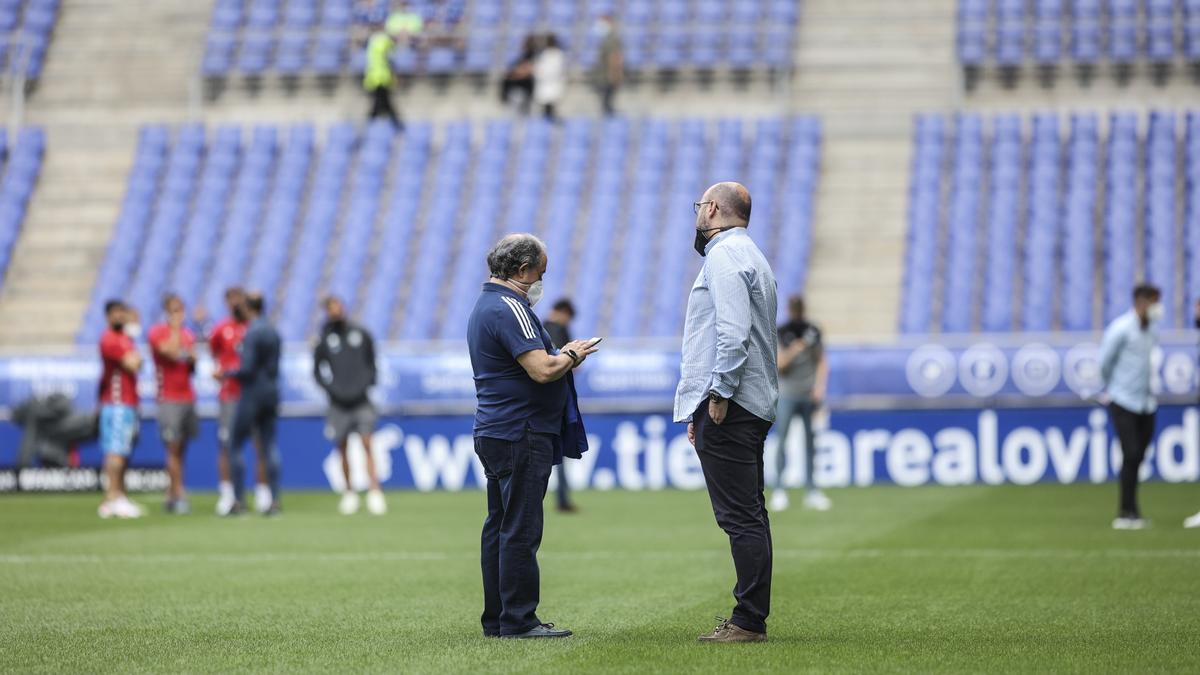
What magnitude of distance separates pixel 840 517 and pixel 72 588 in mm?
7886

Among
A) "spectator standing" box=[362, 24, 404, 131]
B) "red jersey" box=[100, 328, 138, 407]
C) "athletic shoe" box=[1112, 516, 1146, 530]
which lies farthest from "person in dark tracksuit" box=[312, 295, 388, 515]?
"spectator standing" box=[362, 24, 404, 131]

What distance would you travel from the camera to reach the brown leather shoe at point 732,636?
26.2 feet

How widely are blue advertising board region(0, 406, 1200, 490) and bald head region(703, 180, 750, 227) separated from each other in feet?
42.5

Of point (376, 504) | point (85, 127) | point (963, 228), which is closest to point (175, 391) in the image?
point (376, 504)

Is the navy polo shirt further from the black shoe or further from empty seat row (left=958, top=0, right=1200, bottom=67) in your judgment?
empty seat row (left=958, top=0, right=1200, bottom=67)

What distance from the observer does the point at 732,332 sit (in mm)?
7781

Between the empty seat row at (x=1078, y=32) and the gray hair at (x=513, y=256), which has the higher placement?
the empty seat row at (x=1078, y=32)

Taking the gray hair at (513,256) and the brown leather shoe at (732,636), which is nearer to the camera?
the brown leather shoe at (732,636)

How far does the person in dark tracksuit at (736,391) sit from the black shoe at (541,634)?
677 mm

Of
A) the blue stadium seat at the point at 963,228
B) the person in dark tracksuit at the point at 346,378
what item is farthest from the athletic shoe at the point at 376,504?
the blue stadium seat at the point at 963,228

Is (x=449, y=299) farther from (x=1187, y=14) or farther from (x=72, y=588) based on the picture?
(x=72, y=588)

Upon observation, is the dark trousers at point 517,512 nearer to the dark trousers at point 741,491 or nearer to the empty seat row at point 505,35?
the dark trousers at point 741,491

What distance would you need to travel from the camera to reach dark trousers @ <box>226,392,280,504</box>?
17.3 meters

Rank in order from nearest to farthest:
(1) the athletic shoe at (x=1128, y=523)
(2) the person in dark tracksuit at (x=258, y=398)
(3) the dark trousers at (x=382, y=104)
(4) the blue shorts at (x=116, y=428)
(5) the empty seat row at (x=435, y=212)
Result: (1) the athletic shoe at (x=1128, y=523) → (2) the person in dark tracksuit at (x=258, y=398) → (4) the blue shorts at (x=116, y=428) → (5) the empty seat row at (x=435, y=212) → (3) the dark trousers at (x=382, y=104)
